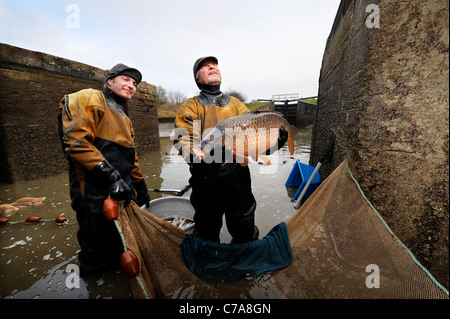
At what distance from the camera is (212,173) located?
6.85 feet

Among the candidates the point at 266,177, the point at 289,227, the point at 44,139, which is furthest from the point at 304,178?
the point at 44,139

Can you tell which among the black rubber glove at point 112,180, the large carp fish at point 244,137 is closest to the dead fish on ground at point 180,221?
the black rubber glove at point 112,180

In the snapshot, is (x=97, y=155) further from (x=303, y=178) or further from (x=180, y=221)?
(x=303, y=178)

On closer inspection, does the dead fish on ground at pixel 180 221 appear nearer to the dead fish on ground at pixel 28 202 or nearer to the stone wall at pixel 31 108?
the dead fish on ground at pixel 28 202

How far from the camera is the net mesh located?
1589 millimetres

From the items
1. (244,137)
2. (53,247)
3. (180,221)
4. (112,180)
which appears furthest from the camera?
(180,221)

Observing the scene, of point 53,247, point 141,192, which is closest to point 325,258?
point 141,192

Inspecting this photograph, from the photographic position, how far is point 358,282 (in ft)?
5.45

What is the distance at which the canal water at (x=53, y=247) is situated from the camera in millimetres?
2021

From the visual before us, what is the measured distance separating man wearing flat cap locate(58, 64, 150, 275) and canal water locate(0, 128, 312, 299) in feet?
0.85

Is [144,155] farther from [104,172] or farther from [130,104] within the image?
[104,172]

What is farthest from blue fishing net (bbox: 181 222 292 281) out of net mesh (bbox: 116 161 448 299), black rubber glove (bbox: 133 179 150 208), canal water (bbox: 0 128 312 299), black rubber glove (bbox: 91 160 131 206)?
black rubber glove (bbox: 133 179 150 208)

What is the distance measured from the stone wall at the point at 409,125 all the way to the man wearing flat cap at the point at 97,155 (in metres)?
2.65

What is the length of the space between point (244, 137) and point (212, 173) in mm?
536
